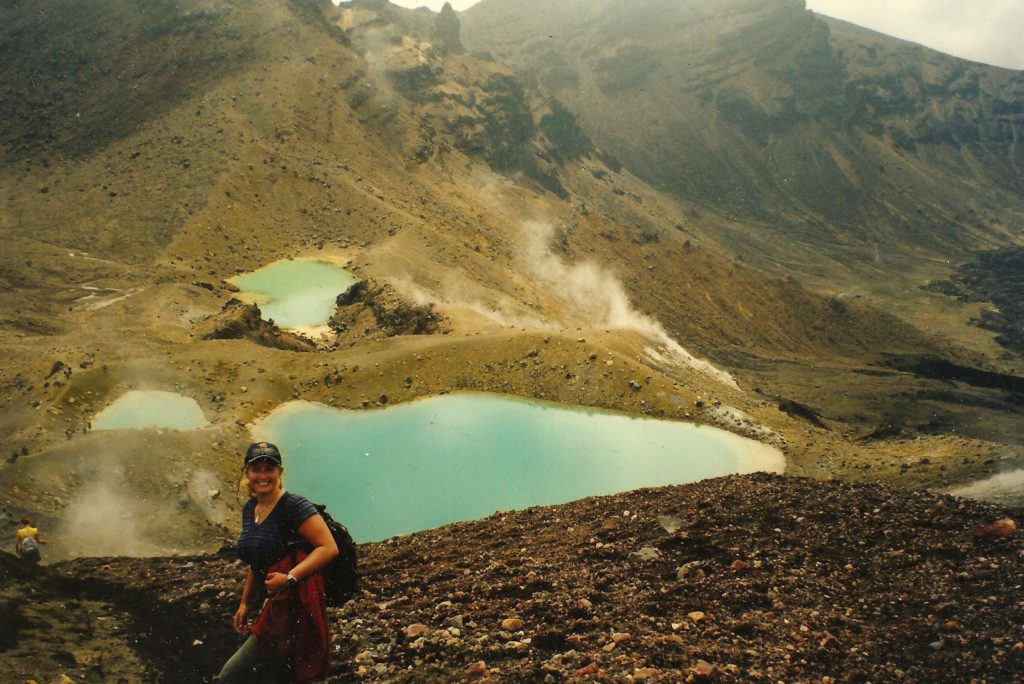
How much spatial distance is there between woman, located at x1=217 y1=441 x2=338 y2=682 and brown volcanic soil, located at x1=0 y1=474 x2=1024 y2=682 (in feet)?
6.28

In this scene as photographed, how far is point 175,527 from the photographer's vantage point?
18.4 meters

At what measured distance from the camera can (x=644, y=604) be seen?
9.84 m

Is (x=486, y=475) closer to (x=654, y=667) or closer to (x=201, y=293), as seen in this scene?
(x=654, y=667)

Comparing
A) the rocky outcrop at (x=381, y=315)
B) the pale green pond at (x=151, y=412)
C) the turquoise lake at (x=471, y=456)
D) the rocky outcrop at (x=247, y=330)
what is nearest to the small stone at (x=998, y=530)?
the turquoise lake at (x=471, y=456)

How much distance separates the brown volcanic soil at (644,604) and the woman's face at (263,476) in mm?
3143

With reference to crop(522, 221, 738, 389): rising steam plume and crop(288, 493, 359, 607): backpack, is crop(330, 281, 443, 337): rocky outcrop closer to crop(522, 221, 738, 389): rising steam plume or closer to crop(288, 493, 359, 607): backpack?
crop(522, 221, 738, 389): rising steam plume

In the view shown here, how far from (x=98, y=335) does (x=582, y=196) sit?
270 ft

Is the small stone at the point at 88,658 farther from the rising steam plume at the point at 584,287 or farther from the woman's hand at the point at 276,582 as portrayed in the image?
the rising steam plume at the point at 584,287

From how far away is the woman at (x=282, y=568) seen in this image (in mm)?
6211

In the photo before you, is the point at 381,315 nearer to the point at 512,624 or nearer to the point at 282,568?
the point at 512,624

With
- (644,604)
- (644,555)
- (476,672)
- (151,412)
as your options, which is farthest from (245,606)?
(151,412)

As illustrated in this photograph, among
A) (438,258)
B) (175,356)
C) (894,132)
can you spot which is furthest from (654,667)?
(894,132)

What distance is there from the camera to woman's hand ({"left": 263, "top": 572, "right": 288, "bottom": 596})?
602cm

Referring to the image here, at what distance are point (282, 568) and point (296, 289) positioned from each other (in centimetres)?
4049
